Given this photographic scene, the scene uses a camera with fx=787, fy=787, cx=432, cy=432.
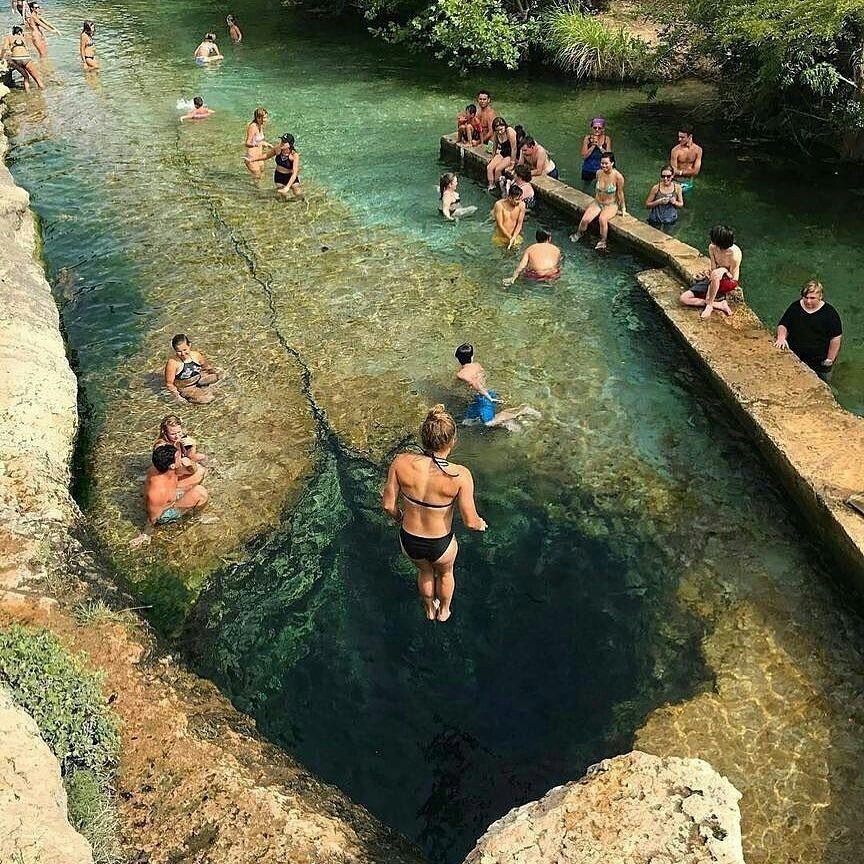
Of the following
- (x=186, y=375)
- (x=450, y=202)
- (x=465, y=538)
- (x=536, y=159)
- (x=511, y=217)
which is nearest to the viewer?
(x=465, y=538)

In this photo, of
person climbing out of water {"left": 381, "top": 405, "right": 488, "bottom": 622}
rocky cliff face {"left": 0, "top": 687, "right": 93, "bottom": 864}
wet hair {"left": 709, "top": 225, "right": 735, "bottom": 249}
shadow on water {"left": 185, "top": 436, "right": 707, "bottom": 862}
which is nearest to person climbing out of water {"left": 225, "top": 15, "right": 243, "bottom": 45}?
wet hair {"left": 709, "top": 225, "right": 735, "bottom": 249}

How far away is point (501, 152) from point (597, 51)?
801 cm

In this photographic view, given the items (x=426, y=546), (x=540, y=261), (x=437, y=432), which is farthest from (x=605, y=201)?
(x=426, y=546)

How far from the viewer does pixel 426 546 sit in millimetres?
5715

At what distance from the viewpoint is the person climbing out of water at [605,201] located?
11555 mm

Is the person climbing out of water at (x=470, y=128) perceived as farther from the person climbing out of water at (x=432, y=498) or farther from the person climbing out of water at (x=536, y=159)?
the person climbing out of water at (x=432, y=498)

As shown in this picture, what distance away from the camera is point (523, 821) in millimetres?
3770

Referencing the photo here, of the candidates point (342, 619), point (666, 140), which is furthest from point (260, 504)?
point (666, 140)

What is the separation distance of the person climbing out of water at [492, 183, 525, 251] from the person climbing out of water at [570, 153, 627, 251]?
98cm

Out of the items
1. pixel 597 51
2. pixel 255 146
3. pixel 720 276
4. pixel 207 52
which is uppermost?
pixel 597 51

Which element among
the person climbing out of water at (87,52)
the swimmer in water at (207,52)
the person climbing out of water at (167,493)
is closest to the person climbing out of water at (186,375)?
the person climbing out of water at (167,493)

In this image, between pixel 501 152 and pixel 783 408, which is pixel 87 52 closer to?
pixel 501 152

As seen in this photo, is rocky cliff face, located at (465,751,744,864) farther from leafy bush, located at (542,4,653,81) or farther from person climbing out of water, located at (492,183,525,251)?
leafy bush, located at (542,4,653,81)

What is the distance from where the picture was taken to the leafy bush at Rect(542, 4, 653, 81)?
19578 mm
